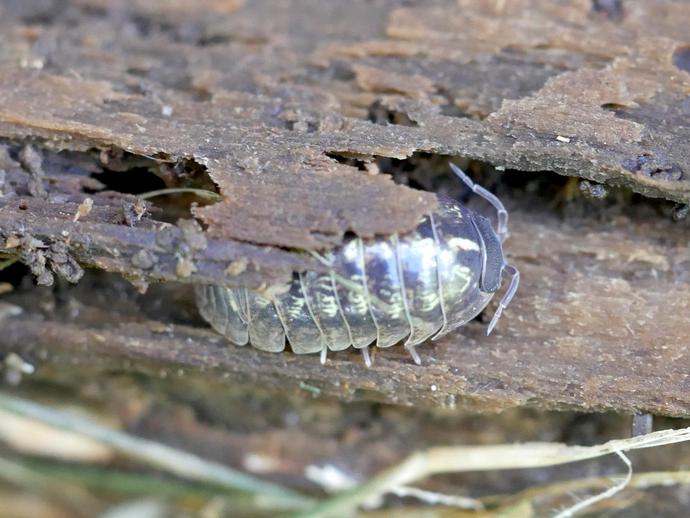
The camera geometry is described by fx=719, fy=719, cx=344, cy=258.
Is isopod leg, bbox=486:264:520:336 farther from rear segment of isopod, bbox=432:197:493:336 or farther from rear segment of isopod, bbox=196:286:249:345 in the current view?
rear segment of isopod, bbox=196:286:249:345

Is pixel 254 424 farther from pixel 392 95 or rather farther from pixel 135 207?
pixel 392 95

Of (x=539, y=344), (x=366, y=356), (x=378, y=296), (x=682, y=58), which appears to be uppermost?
(x=682, y=58)

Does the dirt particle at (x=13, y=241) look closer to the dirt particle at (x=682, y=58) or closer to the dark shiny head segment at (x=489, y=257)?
the dark shiny head segment at (x=489, y=257)

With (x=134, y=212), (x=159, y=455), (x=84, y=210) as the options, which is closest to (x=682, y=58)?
(x=134, y=212)

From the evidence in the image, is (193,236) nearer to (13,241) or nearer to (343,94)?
(13,241)


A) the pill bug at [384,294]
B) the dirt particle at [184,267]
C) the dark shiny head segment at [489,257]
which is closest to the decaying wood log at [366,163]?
the dirt particle at [184,267]

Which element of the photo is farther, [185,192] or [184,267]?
[185,192]

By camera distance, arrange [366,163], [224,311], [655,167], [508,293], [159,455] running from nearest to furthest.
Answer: [655,167] < [366,163] < [224,311] < [508,293] < [159,455]
